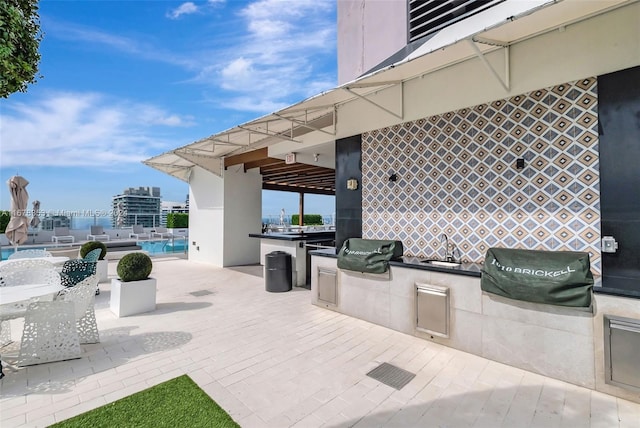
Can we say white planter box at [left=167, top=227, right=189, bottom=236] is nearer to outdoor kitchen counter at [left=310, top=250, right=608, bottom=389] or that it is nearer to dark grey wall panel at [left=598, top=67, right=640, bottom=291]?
outdoor kitchen counter at [left=310, top=250, right=608, bottom=389]

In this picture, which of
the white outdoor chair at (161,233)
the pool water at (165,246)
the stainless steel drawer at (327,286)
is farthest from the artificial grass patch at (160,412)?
the white outdoor chair at (161,233)

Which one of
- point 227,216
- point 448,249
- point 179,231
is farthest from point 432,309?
point 179,231

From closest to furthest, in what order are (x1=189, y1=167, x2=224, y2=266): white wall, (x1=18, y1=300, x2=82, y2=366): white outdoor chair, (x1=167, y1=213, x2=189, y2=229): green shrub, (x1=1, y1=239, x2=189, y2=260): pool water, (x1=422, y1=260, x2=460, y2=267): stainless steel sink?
(x1=18, y1=300, x2=82, y2=366): white outdoor chair
(x1=422, y1=260, x2=460, y2=267): stainless steel sink
(x1=189, y1=167, x2=224, y2=266): white wall
(x1=1, y1=239, x2=189, y2=260): pool water
(x1=167, y1=213, x2=189, y2=229): green shrub

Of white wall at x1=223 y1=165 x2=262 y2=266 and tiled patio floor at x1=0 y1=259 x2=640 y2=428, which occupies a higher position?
white wall at x1=223 y1=165 x2=262 y2=266

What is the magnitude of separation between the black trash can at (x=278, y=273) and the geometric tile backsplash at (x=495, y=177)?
2.29 metres

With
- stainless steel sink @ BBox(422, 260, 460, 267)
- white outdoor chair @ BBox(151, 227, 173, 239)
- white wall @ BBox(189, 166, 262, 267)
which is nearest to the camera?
stainless steel sink @ BBox(422, 260, 460, 267)

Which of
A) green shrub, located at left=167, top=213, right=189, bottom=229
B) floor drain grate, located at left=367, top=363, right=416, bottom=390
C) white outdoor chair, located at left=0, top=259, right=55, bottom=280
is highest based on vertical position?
green shrub, located at left=167, top=213, right=189, bottom=229

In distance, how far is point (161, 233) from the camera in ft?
53.2

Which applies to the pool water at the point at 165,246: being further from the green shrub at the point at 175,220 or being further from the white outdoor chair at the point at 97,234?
the white outdoor chair at the point at 97,234

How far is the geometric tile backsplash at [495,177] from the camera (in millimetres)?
3057

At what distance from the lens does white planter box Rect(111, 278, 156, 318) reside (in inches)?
186

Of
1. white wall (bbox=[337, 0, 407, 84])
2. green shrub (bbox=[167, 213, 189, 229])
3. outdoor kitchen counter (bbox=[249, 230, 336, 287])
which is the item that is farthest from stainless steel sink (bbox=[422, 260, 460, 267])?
green shrub (bbox=[167, 213, 189, 229])

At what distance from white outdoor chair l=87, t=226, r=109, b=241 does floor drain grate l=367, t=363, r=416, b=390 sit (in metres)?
16.2

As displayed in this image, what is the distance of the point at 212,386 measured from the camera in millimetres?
2684
